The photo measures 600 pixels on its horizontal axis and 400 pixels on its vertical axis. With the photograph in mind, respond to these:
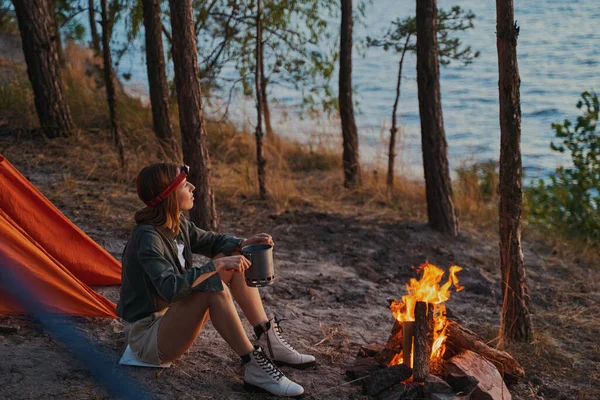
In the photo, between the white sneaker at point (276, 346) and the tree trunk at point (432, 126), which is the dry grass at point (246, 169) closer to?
the tree trunk at point (432, 126)

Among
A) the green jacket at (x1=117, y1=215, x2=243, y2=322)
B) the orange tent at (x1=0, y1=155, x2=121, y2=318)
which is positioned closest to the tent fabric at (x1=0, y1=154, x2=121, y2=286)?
the orange tent at (x1=0, y1=155, x2=121, y2=318)

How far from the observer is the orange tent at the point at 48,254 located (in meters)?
4.27

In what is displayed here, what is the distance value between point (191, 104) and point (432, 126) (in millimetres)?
2454

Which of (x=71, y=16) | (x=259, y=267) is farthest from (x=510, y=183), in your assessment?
(x=71, y=16)

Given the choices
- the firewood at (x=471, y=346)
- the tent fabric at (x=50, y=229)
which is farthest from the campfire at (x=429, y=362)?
the tent fabric at (x=50, y=229)

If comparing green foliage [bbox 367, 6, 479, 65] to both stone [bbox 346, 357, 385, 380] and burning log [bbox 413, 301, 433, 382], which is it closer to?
stone [bbox 346, 357, 385, 380]

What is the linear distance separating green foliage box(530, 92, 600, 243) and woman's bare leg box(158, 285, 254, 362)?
5.83m

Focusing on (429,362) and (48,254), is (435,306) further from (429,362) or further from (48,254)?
(48,254)

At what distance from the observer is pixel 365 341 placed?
16.1 ft

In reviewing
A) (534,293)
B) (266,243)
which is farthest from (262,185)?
(266,243)

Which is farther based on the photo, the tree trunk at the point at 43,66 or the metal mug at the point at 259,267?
the tree trunk at the point at 43,66

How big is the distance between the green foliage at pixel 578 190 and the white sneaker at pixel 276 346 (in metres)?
5.34

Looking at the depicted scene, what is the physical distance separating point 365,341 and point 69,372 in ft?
6.32

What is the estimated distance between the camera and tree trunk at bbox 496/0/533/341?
15.5 feet
